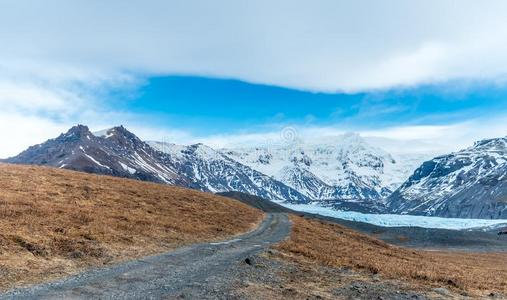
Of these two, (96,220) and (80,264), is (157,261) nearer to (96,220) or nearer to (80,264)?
(80,264)

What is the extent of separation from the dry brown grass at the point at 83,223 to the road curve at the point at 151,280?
1677mm

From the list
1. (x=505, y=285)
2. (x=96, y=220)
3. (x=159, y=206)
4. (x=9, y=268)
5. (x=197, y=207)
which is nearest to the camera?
(x=9, y=268)

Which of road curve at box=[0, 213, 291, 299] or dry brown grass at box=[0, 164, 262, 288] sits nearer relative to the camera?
road curve at box=[0, 213, 291, 299]

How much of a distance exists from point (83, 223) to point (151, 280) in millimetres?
15175

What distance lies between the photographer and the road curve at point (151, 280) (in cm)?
1838

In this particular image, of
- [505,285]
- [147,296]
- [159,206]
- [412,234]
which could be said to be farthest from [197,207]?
[412,234]

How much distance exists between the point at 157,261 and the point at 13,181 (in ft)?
94.7

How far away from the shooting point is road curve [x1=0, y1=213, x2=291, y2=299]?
18375 millimetres

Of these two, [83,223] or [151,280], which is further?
[83,223]

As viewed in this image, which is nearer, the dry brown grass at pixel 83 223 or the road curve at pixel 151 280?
the road curve at pixel 151 280

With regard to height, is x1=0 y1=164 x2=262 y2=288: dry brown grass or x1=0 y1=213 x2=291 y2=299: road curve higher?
x1=0 y1=164 x2=262 y2=288: dry brown grass

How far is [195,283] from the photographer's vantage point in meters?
21.5

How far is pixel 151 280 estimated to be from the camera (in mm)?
21609

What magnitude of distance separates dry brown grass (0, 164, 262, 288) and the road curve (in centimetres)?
168
